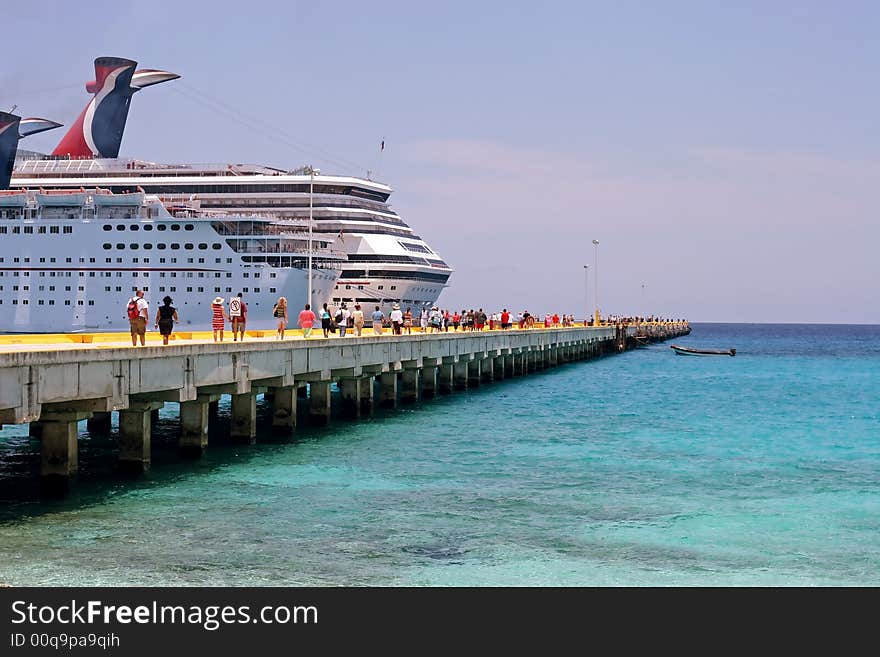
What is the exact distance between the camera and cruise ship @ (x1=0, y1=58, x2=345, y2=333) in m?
86.1

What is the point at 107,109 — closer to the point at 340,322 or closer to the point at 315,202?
the point at 315,202

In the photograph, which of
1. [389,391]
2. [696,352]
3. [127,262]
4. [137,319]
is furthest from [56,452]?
[696,352]

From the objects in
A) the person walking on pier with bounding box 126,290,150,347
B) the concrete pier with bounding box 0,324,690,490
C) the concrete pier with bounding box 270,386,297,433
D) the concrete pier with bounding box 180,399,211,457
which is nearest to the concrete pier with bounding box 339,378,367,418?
the concrete pier with bounding box 0,324,690,490

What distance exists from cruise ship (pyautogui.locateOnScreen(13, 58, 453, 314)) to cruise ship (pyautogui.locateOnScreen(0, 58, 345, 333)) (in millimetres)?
9509

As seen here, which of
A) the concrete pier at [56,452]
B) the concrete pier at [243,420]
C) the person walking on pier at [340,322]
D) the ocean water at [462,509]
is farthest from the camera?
the person walking on pier at [340,322]

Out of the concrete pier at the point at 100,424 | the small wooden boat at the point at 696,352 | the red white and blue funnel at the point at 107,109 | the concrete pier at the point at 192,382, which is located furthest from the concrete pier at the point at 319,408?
the red white and blue funnel at the point at 107,109

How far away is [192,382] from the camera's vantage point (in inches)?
976

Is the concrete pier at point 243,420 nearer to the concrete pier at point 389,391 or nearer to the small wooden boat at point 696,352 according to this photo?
the concrete pier at point 389,391

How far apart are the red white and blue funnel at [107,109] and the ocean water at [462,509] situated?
3147 inches

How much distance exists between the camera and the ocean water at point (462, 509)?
52.9 feet

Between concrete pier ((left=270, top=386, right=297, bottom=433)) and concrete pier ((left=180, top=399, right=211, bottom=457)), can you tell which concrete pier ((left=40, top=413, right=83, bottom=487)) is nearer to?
concrete pier ((left=180, top=399, right=211, bottom=457))

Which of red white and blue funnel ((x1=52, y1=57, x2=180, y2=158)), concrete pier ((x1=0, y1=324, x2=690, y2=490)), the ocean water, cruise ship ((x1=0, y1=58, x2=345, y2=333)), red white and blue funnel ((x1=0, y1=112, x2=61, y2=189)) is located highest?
red white and blue funnel ((x1=52, y1=57, x2=180, y2=158))

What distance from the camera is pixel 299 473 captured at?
82.8ft
